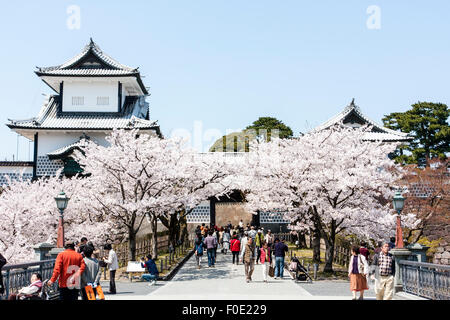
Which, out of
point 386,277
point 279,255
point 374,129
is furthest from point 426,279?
point 374,129

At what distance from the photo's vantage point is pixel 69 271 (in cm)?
1171

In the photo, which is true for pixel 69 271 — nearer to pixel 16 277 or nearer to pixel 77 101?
pixel 16 277

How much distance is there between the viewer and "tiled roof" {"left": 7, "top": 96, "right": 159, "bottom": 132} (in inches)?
1626

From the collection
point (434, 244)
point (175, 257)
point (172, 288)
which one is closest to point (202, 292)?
point (172, 288)

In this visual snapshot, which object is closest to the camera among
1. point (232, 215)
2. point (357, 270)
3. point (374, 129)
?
point (357, 270)

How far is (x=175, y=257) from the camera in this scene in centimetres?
3150

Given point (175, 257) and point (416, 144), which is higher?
point (416, 144)

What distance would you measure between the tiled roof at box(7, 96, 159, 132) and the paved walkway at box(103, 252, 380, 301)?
18.7 m

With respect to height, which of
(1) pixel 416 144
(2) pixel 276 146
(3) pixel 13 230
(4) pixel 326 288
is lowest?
(4) pixel 326 288

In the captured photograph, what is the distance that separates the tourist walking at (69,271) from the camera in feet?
38.3

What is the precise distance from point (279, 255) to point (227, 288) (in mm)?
4057

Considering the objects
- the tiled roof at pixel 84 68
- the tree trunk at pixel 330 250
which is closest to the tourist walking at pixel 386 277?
the tree trunk at pixel 330 250

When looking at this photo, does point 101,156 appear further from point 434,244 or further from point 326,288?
point 434,244
